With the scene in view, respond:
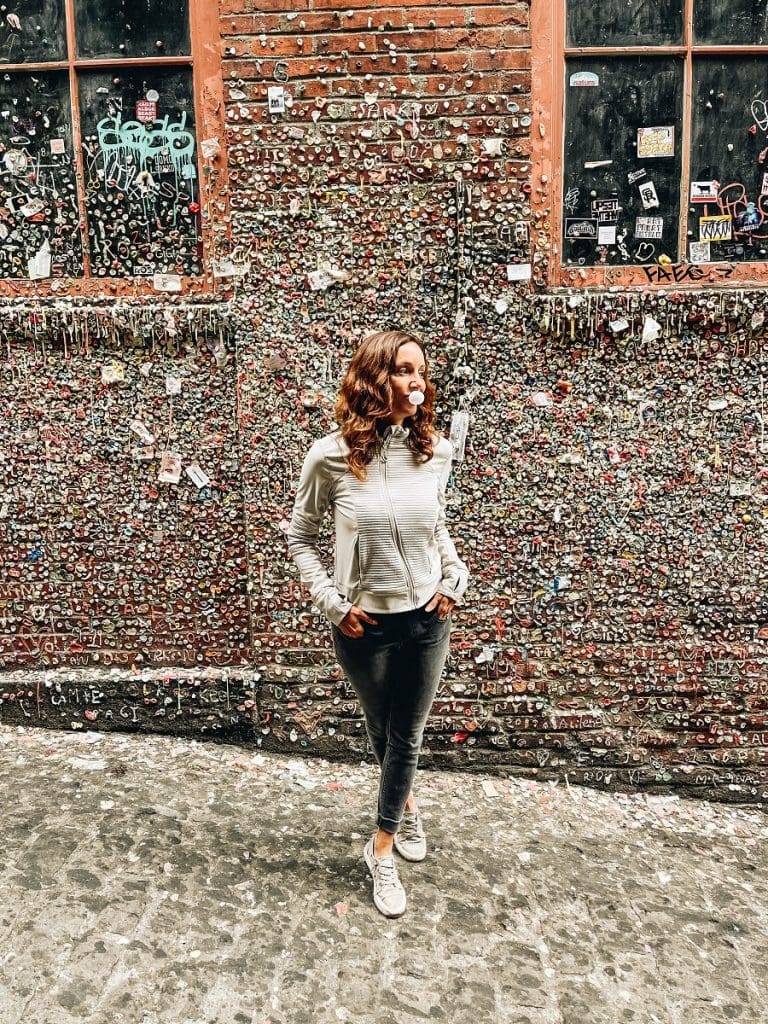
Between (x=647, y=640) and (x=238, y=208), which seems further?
(x=647, y=640)

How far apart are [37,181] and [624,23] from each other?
8.95 feet

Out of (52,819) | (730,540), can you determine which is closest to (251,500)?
(52,819)

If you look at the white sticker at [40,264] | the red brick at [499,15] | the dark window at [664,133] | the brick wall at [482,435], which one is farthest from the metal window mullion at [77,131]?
the dark window at [664,133]

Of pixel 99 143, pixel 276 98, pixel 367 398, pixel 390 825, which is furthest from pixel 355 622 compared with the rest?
pixel 99 143

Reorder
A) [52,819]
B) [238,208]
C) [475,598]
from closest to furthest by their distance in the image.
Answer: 1. [52,819]
2. [238,208]
3. [475,598]

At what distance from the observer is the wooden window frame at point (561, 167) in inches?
136

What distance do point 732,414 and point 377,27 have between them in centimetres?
229

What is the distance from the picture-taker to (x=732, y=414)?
364cm

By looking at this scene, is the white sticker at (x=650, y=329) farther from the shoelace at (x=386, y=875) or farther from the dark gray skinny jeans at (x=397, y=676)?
the shoelace at (x=386, y=875)

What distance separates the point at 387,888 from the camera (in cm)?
294

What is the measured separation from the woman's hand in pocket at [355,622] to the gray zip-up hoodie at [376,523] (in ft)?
0.07

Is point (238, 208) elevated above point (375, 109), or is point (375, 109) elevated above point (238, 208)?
point (375, 109)

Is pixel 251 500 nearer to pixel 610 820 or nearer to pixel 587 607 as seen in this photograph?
pixel 587 607

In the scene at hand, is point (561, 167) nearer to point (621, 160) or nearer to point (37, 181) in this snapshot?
point (621, 160)
